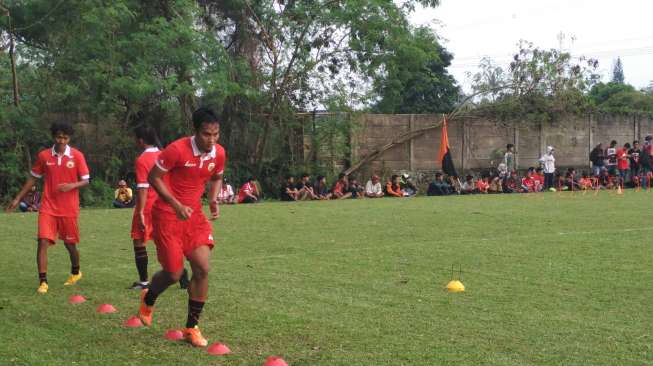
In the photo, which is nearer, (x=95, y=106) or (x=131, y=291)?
(x=131, y=291)

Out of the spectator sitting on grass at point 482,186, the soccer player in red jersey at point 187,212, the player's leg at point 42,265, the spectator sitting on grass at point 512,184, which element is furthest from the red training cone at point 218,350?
the spectator sitting on grass at point 512,184

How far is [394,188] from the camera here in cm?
2580

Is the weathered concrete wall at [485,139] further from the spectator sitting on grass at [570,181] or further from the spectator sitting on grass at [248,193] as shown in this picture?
the spectator sitting on grass at [248,193]

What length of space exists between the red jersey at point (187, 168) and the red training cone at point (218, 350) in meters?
1.13

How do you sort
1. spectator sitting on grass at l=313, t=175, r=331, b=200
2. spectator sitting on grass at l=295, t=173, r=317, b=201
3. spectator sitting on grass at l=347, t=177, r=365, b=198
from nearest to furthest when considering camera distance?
spectator sitting on grass at l=295, t=173, r=317, b=201, spectator sitting on grass at l=313, t=175, r=331, b=200, spectator sitting on grass at l=347, t=177, r=365, b=198

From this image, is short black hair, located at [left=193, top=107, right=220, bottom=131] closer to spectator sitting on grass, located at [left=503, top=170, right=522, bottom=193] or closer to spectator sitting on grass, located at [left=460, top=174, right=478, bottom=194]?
spectator sitting on grass, located at [left=460, top=174, right=478, bottom=194]

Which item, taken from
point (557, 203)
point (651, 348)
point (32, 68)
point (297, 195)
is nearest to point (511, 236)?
point (651, 348)

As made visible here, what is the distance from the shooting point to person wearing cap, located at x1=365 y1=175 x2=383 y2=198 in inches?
999

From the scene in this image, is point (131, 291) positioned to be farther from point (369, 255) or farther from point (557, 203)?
point (557, 203)

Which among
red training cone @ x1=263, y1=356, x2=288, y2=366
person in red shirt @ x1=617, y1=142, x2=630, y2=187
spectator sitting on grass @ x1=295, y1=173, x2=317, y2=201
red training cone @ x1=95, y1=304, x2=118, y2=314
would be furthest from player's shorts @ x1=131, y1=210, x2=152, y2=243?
person in red shirt @ x1=617, y1=142, x2=630, y2=187

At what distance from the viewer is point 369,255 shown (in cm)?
1021

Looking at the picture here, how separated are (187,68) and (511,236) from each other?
1333 centimetres

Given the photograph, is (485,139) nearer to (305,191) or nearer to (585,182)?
(585,182)

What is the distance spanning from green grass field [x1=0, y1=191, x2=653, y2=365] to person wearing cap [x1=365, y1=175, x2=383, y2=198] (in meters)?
11.6
